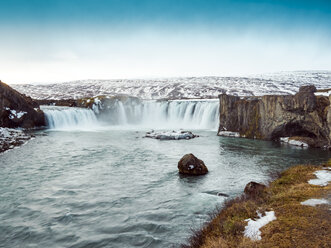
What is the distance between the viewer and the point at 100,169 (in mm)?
19625

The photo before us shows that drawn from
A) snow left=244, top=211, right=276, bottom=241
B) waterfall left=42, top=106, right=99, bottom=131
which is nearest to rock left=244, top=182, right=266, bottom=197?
snow left=244, top=211, right=276, bottom=241

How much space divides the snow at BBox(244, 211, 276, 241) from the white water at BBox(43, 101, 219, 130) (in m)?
40.9

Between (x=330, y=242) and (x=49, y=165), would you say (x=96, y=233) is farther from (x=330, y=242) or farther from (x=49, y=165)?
(x=49, y=165)

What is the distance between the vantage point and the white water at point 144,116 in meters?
50.6

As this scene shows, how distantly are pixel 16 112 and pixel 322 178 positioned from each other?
1802 inches

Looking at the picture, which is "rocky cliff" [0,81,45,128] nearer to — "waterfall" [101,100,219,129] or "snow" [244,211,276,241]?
"waterfall" [101,100,219,129]

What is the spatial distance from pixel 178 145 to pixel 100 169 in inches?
525

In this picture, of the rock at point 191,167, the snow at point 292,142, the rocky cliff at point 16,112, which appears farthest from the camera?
the rocky cliff at point 16,112

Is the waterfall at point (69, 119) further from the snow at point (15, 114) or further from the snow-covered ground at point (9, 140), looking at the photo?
the snow-covered ground at point (9, 140)

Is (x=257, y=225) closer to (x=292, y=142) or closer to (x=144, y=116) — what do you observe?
(x=292, y=142)

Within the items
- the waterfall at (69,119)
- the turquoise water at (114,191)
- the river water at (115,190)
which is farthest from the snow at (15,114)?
the turquoise water at (114,191)

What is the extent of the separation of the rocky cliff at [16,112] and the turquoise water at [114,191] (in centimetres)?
1854

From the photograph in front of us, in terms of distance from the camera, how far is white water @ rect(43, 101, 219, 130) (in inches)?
1991

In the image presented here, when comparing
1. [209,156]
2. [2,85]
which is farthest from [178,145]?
[2,85]
